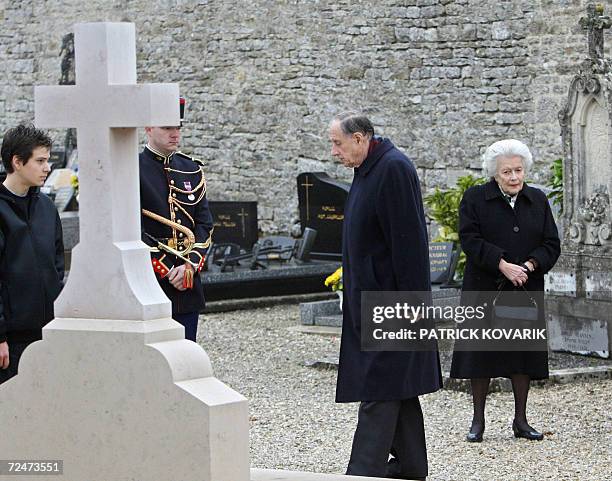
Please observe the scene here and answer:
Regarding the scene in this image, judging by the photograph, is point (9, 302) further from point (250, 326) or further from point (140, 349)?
point (250, 326)

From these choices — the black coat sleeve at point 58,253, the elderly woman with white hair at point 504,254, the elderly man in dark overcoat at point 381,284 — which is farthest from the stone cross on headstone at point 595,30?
the black coat sleeve at point 58,253

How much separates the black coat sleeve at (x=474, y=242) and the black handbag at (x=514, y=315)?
241mm

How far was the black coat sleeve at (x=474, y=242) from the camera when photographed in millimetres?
6770

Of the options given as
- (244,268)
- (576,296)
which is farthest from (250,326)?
(576,296)

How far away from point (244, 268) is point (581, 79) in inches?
200

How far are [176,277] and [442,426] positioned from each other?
188cm

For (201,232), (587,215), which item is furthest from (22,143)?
(587,215)

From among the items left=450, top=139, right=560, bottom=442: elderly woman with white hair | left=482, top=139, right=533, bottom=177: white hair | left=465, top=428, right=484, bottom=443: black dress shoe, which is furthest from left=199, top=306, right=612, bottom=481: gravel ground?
left=482, top=139, right=533, bottom=177: white hair

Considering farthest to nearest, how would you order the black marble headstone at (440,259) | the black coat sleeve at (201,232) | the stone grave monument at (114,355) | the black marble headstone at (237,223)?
the black marble headstone at (237,223) < the black marble headstone at (440,259) < the black coat sleeve at (201,232) < the stone grave monument at (114,355)

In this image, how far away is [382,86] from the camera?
653 inches

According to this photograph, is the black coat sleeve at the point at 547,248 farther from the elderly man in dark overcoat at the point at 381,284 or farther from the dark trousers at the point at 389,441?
the dark trousers at the point at 389,441

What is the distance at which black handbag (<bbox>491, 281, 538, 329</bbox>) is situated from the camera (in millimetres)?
6930

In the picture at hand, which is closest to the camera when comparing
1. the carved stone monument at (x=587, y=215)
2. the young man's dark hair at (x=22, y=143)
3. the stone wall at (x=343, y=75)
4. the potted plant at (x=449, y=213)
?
the young man's dark hair at (x=22, y=143)

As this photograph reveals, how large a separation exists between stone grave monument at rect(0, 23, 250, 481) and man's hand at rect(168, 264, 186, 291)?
1865 mm
